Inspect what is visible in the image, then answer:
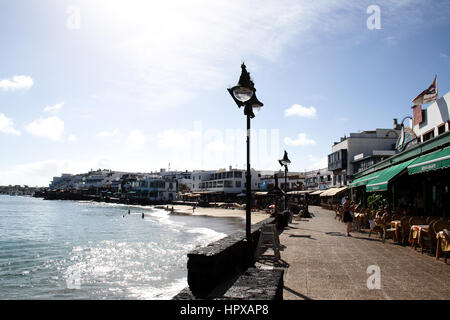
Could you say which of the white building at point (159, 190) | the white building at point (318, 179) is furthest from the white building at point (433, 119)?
the white building at point (159, 190)

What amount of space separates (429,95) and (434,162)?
37.9 ft

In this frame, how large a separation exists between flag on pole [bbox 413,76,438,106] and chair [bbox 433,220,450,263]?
512 inches

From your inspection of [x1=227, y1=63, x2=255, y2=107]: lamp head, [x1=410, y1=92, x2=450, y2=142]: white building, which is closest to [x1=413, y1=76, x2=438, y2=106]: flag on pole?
[x1=410, y1=92, x2=450, y2=142]: white building

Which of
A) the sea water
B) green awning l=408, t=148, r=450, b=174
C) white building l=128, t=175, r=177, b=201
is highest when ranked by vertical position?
green awning l=408, t=148, r=450, b=174

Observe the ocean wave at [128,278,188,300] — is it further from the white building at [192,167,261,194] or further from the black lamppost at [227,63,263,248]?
the white building at [192,167,261,194]

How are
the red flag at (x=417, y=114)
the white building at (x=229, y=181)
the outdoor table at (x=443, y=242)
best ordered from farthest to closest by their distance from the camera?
the white building at (x=229, y=181)
the red flag at (x=417, y=114)
the outdoor table at (x=443, y=242)

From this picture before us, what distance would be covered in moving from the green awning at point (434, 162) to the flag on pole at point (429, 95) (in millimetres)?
Result: 9974

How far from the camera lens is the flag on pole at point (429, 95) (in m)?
18.6

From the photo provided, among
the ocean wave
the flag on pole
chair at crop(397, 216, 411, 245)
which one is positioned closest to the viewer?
chair at crop(397, 216, 411, 245)

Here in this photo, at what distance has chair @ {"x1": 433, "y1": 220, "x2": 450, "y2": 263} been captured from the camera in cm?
773

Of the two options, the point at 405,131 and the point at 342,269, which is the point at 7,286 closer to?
the point at 342,269

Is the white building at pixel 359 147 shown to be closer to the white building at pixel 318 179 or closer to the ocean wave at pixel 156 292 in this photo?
the white building at pixel 318 179

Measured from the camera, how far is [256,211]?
204 ft
